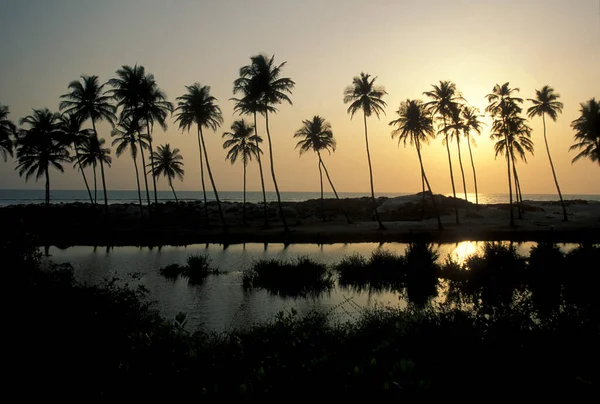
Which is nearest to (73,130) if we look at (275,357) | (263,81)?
(263,81)

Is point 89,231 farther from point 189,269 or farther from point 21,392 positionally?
point 21,392

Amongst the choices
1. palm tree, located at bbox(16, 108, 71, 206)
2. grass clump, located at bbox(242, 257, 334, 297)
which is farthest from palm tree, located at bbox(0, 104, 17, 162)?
grass clump, located at bbox(242, 257, 334, 297)

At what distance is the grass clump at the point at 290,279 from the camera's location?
1831cm

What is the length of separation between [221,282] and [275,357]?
1465 centimetres

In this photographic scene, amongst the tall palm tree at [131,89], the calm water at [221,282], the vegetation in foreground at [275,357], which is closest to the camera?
the vegetation in foreground at [275,357]

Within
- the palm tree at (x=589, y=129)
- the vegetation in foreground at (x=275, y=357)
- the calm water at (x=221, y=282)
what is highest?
the palm tree at (x=589, y=129)

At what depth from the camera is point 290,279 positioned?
19391mm

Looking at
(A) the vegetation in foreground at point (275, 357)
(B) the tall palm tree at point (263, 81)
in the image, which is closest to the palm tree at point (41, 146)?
(B) the tall palm tree at point (263, 81)

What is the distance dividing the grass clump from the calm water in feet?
2.11

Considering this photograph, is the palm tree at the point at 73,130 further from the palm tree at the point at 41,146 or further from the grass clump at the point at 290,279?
the grass clump at the point at 290,279

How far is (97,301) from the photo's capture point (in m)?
7.77

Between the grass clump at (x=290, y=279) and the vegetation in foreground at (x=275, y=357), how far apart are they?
9.95 m

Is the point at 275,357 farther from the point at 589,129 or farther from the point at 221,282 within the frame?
the point at 589,129

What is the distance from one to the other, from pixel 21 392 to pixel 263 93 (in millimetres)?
39036
